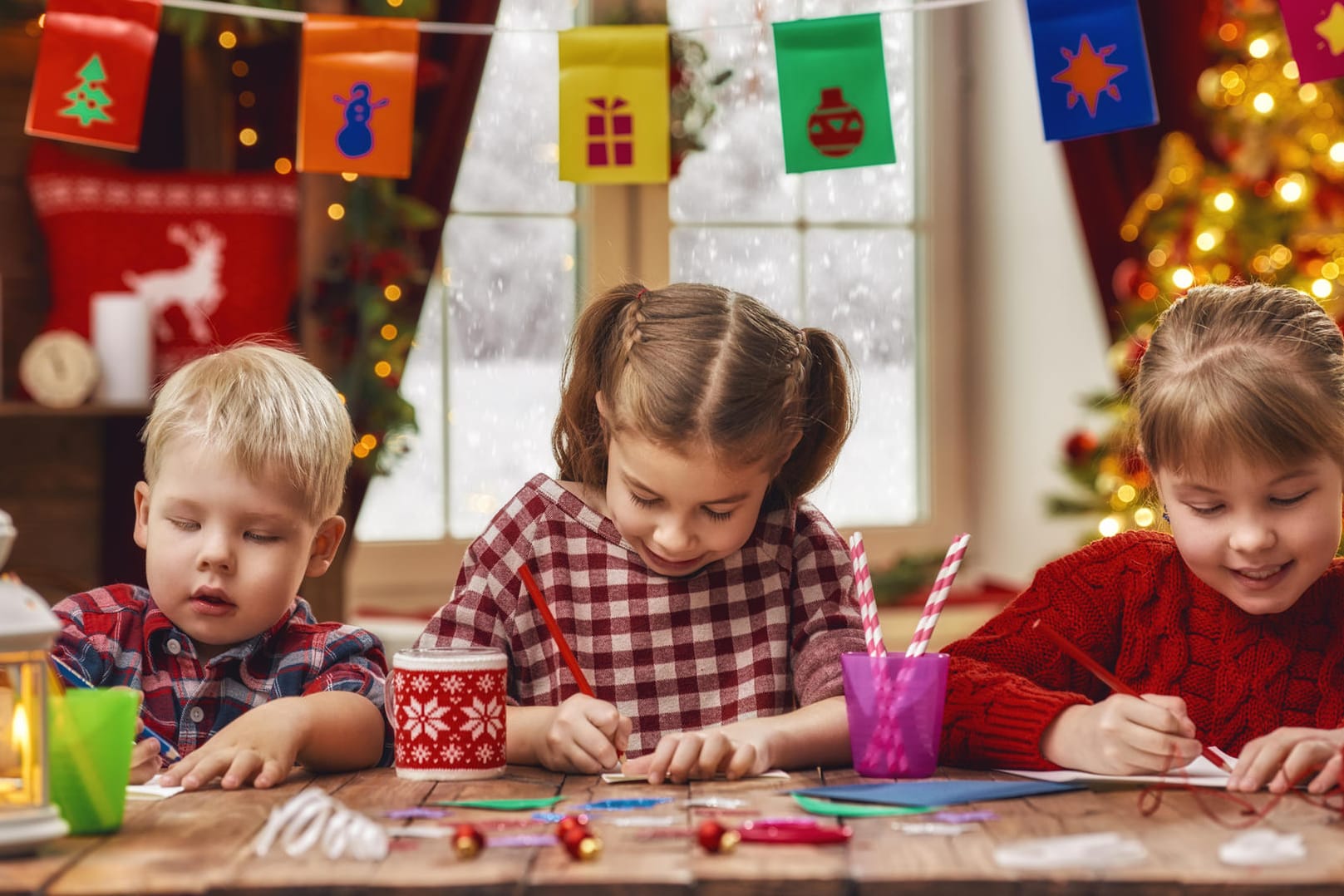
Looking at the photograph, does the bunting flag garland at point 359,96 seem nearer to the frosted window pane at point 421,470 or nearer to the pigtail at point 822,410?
the pigtail at point 822,410

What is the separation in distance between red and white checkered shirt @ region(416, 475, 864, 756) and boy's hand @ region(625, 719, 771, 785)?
9.2 inches

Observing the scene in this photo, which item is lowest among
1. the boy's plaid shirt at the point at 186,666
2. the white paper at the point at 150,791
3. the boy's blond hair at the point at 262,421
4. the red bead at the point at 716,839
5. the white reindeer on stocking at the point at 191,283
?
the white paper at the point at 150,791

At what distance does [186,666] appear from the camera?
137 centimetres

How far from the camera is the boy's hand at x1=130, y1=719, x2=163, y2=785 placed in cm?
116

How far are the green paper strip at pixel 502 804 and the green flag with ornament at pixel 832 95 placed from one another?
1.02 metres

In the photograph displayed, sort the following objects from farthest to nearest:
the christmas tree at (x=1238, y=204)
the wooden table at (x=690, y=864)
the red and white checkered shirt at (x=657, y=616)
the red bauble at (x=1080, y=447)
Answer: the red bauble at (x=1080, y=447), the christmas tree at (x=1238, y=204), the red and white checkered shirt at (x=657, y=616), the wooden table at (x=690, y=864)

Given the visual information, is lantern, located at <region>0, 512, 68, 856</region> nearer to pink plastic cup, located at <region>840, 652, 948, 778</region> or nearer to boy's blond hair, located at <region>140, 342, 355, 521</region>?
boy's blond hair, located at <region>140, 342, 355, 521</region>

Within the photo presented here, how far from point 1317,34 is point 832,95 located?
550 millimetres

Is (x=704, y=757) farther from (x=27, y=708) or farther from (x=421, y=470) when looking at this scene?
→ (x=421, y=470)

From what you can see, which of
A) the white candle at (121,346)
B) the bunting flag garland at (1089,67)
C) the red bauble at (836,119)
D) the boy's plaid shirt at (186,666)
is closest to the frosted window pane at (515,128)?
the white candle at (121,346)

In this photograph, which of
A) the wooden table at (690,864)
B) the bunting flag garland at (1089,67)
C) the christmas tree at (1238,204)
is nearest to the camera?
the wooden table at (690,864)

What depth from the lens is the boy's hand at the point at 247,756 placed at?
114 centimetres

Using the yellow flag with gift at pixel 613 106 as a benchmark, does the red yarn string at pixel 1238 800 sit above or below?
below

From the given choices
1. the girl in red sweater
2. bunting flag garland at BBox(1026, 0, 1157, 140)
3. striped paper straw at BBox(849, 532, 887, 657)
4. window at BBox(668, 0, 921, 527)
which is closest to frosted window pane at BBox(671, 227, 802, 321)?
window at BBox(668, 0, 921, 527)
